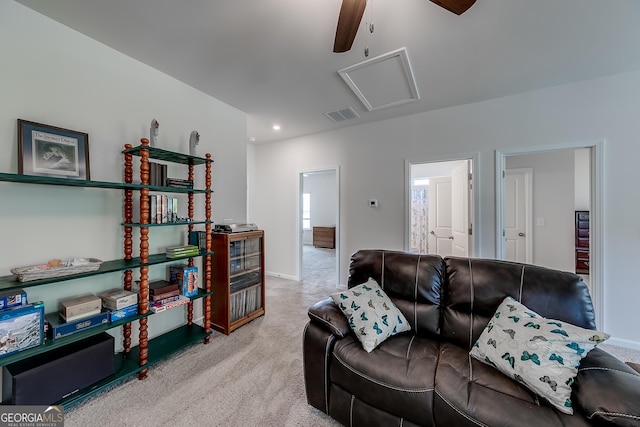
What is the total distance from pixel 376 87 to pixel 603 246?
287 cm

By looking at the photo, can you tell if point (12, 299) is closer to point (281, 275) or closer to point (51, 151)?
point (51, 151)

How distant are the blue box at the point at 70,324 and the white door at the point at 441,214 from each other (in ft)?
16.9

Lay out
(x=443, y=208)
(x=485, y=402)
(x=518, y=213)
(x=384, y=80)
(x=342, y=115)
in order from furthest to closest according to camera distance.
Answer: (x=443, y=208), (x=518, y=213), (x=342, y=115), (x=384, y=80), (x=485, y=402)

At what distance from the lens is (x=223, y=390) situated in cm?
175

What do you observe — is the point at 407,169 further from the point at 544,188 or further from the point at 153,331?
the point at 153,331

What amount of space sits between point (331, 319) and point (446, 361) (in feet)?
2.21

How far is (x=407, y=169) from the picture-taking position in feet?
11.3

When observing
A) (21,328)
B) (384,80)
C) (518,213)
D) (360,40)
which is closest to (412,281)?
(360,40)

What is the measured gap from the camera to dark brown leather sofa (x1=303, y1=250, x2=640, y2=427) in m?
0.99

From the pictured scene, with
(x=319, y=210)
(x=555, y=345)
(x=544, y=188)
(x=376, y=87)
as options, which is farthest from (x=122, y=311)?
(x=319, y=210)

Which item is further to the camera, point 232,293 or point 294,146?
point 294,146

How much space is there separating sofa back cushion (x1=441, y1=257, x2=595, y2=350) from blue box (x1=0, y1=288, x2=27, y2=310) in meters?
2.68

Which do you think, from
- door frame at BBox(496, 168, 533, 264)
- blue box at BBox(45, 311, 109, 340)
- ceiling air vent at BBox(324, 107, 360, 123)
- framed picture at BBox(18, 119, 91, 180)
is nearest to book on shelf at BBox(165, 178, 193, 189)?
framed picture at BBox(18, 119, 91, 180)

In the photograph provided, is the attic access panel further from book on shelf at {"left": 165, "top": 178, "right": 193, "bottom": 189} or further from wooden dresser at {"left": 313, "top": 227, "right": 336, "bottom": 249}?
wooden dresser at {"left": 313, "top": 227, "right": 336, "bottom": 249}
